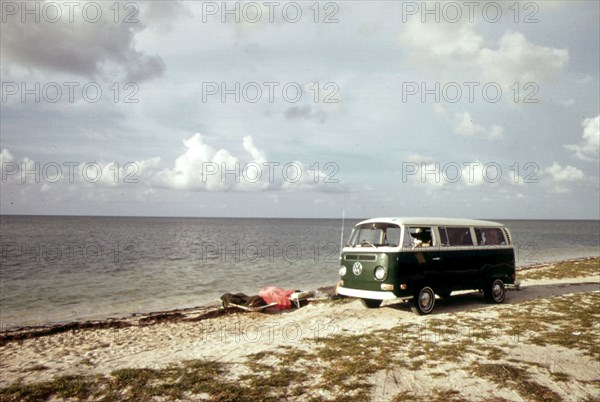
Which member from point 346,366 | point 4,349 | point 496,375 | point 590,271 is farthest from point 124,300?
point 590,271

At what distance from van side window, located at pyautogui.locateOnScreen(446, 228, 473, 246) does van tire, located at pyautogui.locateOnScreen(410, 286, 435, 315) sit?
1762mm

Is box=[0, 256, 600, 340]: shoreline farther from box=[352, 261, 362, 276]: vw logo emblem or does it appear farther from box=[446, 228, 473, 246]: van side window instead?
box=[446, 228, 473, 246]: van side window

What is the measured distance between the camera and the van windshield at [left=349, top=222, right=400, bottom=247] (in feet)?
39.4

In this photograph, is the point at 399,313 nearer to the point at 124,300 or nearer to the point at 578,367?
the point at 578,367

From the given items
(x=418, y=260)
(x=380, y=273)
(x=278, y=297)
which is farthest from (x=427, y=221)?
(x=278, y=297)

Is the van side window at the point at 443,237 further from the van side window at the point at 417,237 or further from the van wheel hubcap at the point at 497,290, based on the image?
the van wheel hubcap at the point at 497,290

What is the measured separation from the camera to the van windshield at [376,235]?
12.0m

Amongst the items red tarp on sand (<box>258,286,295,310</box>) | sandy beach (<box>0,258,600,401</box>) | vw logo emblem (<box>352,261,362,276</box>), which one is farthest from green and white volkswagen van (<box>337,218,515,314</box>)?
red tarp on sand (<box>258,286,295,310</box>)

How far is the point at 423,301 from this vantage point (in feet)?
41.0

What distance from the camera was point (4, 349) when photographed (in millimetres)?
11766

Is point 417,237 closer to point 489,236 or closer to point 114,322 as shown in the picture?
point 489,236

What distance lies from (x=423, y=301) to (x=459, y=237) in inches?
101

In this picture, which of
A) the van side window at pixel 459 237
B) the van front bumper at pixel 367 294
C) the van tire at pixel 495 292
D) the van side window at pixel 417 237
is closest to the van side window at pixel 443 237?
the van side window at pixel 459 237

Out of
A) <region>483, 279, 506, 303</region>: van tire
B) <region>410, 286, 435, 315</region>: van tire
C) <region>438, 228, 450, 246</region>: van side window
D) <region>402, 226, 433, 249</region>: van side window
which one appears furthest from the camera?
<region>483, 279, 506, 303</region>: van tire
